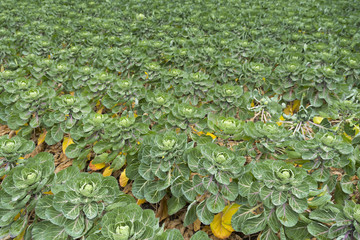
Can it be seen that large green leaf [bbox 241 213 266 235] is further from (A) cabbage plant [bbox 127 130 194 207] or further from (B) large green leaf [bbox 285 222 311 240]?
(A) cabbage plant [bbox 127 130 194 207]

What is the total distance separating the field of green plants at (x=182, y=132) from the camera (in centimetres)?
165

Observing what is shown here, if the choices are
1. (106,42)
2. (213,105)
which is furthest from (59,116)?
(106,42)

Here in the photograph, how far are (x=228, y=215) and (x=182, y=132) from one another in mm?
764

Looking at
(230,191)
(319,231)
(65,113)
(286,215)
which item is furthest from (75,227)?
(319,231)

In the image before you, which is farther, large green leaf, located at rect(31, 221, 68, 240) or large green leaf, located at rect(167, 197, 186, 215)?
large green leaf, located at rect(167, 197, 186, 215)

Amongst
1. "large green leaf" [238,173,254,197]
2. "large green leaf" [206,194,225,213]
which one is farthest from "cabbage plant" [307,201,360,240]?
"large green leaf" [206,194,225,213]

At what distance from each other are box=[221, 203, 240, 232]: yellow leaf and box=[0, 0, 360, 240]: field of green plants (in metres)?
0.01

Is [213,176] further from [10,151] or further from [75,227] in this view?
[10,151]

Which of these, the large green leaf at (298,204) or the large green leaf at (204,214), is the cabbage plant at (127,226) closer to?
the large green leaf at (204,214)

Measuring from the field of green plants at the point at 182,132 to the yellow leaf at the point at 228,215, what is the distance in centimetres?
1

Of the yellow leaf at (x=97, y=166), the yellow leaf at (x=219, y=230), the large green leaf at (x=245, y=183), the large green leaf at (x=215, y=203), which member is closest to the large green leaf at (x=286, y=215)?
the large green leaf at (x=245, y=183)

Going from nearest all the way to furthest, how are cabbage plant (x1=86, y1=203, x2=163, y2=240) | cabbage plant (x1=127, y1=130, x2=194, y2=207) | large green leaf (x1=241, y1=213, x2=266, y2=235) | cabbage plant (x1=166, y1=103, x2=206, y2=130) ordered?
cabbage plant (x1=86, y1=203, x2=163, y2=240), large green leaf (x1=241, y1=213, x2=266, y2=235), cabbage plant (x1=127, y1=130, x2=194, y2=207), cabbage plant (x1=166, y1=103, x2=206, y2=130)

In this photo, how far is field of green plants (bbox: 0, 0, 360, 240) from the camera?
5.41 feet

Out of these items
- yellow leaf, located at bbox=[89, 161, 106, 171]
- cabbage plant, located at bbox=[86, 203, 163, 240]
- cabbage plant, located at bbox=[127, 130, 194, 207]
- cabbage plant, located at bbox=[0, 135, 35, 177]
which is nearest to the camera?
cabbage plant, located at bbox=[86, 203, 163, 240]
